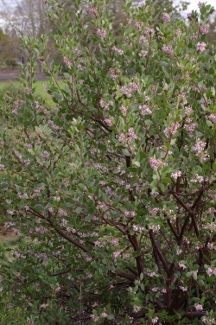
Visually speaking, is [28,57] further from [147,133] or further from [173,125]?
[173,125]

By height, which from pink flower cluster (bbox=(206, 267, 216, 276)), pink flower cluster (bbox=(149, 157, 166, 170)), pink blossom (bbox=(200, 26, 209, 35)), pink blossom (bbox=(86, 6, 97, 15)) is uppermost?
pink blossom (bbox=(200, 26, 209, 35))

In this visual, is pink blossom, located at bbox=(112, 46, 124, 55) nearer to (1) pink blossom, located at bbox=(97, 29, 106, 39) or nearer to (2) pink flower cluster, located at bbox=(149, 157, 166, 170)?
(1) pink blossom, located at bbox=(97, 29, 106, 39)

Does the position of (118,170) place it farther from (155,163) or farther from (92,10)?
(92,10)

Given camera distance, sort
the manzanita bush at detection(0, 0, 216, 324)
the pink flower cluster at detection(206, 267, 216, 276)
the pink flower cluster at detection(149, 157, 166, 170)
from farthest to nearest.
→ 1. the pink flower cluster at detection(206, 267, 216, 276)
2. the manzanita bush at detection(0, 0, 216, 324)
3. the pink flower cluster at detection(149, 157, 166, 170)

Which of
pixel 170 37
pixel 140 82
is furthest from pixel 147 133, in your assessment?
pixel 170 37

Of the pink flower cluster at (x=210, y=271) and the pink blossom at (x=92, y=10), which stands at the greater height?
the pink blossom at (x=92, y=10)

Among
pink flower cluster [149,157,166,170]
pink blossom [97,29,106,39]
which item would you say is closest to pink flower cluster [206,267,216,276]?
pink flower cluster [149,157,166,170]

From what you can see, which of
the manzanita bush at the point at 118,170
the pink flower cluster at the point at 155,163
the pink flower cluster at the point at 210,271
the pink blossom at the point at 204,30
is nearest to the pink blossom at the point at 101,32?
the manzanita bush at the point at 118,170

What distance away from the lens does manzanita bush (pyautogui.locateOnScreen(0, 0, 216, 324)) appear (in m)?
2.97

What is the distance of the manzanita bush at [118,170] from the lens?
2.97m

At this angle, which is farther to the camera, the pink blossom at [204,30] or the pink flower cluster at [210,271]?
the pink blossom at [204,30]

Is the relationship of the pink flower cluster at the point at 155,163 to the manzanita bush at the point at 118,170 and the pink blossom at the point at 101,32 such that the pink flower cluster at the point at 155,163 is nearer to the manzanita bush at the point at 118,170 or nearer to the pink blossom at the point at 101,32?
the manzanita bush at the point at 118,170

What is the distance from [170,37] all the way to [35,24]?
203ft

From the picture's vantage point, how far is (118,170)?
124 inches
